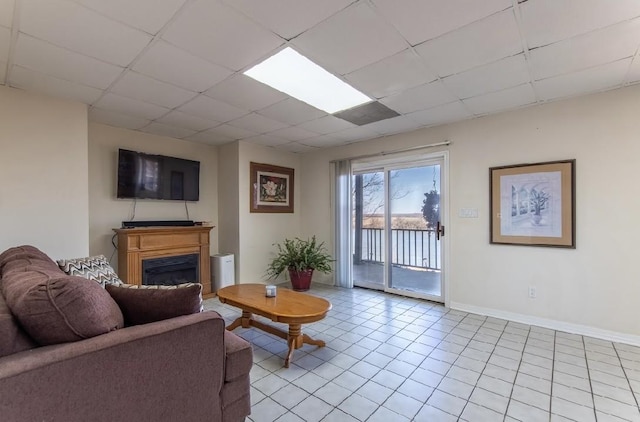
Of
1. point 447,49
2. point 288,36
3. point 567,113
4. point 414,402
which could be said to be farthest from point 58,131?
point 567,113

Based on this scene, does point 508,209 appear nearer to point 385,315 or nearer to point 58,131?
point 385,315

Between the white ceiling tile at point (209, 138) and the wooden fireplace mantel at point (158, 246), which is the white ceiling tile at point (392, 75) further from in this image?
the wooden fireplace mantel at point (158, 246)

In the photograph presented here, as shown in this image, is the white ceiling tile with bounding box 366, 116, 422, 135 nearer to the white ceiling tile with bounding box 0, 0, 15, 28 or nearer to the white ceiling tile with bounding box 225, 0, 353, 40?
the white ceiling tile with bounding box 225, 0, 353, 40

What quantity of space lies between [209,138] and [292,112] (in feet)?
5.73

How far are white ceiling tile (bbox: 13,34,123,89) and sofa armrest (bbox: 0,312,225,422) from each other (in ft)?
7.13

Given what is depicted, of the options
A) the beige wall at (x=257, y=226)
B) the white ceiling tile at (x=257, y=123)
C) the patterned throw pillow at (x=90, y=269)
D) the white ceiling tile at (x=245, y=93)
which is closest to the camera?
the patterned throw pillow at (x=90, y=269)

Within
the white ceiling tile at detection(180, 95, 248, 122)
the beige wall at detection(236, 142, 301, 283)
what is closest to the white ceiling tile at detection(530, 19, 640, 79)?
the white ceiling tile at detection(180, 95, 248, 122)

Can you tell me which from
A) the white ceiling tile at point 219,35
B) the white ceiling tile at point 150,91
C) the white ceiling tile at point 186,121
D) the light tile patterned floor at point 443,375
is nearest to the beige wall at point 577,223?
the light tile patterned floor at point 443,375

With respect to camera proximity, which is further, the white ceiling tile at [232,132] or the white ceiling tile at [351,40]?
the white ceiling tile at [232,132]

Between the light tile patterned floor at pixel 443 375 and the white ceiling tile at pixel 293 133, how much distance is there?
2.54 metres

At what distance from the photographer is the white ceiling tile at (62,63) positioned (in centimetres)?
211

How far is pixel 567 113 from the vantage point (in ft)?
10.0

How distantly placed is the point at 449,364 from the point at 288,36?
276 cm

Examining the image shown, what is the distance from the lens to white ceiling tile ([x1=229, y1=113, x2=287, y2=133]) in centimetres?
361
